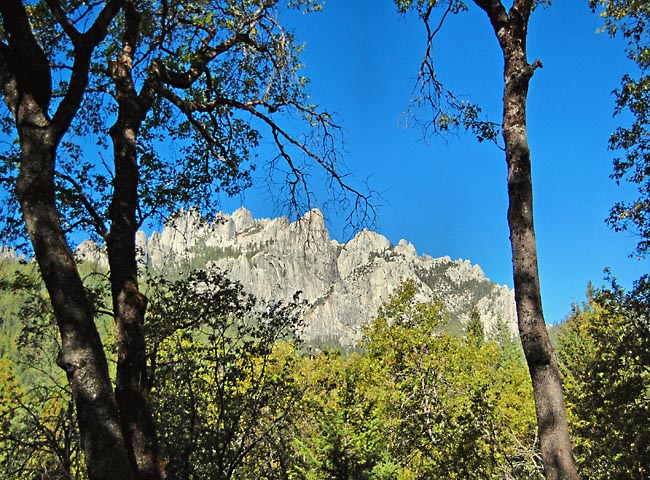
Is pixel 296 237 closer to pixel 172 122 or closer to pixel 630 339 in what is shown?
pixel 172 122

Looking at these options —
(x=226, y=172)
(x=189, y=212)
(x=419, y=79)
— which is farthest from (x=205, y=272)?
(x=419, y=79)

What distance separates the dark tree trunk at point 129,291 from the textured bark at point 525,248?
231cm

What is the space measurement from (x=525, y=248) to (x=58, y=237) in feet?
8.90

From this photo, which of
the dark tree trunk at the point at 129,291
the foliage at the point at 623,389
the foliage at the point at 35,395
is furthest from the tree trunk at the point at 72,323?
the foliage at the point at 623,389

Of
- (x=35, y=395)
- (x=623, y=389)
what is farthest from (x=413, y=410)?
(x=35, y=395)

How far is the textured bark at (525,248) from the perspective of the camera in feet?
7.54

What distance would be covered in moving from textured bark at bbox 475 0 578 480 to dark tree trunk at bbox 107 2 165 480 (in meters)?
2.31

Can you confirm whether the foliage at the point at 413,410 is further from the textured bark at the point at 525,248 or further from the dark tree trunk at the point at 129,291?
the textured bark at the point at 525,248

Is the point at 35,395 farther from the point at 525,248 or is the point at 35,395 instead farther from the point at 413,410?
the point at 413,410

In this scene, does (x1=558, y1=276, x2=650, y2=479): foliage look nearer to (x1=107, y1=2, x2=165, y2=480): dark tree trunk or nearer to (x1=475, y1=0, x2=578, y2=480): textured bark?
(x1=475, y1=0, x2=578, y2=480): textured bark

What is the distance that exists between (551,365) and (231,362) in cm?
509

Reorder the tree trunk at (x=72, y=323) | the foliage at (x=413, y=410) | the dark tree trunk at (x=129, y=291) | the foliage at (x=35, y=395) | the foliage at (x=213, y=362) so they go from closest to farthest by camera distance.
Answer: the tree trunk at (x=72, y=323) < the dark tree trunk at (x=129, y=291) < the foliage at (x=35, y=395) < the foliage at (x=413, y=410) < the foliage at (x=213, y=362)

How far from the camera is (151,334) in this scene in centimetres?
602

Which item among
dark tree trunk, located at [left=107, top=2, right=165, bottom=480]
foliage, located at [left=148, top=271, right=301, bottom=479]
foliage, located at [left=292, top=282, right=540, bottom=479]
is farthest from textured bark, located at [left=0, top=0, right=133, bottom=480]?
foliage, located at [left=292, top=282, right=540, bottom=479]
